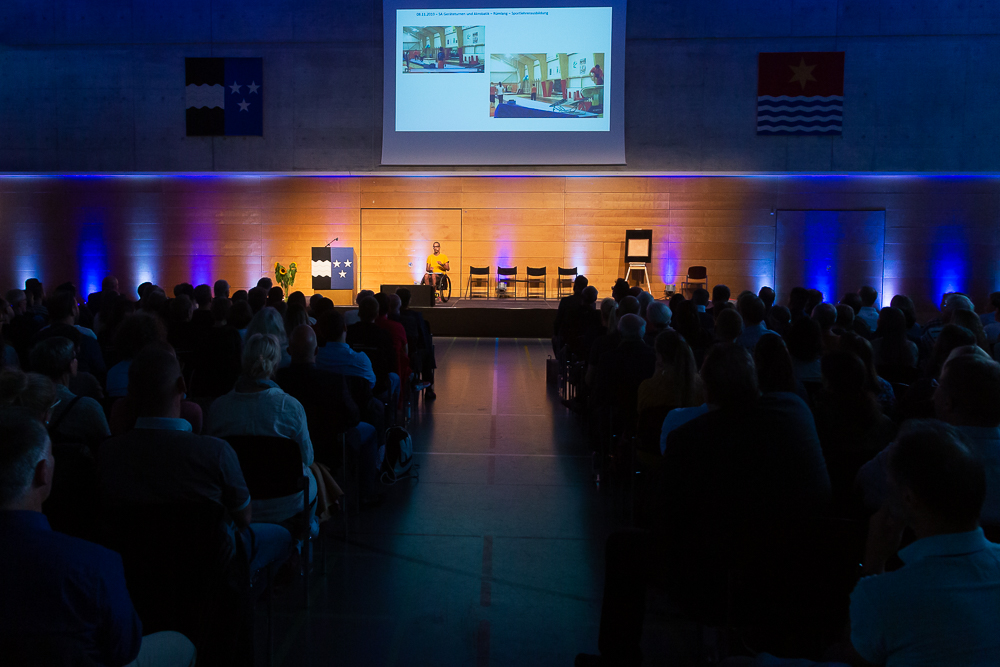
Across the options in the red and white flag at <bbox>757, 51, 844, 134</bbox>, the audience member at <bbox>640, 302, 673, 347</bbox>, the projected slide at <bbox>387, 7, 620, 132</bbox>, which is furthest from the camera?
the red and white flag at <bbox>757, 51, 844, 134</bbox>

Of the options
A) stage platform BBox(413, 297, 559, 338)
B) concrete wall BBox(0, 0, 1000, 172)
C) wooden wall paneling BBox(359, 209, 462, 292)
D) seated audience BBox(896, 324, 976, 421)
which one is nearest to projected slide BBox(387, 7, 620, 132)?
concrete wall BBox(0, 0, 1000, 172)

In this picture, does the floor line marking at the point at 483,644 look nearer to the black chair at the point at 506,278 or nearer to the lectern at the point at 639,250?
the black chair at the point at 506,278

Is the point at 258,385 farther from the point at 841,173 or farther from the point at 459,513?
the point at 841,173

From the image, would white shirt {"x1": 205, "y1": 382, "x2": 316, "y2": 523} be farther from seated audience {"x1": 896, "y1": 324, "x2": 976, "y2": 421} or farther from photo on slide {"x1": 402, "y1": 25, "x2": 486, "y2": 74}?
photo on slide {"x1": 402, "y1": 25, "x2": 486, "y2": 74}

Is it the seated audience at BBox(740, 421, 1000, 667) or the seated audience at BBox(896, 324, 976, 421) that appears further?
the seated audience at BBox(896, 324, 976, 421)

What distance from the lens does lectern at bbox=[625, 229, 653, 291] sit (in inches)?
603

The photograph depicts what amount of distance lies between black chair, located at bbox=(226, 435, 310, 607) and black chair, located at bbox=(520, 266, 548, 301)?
12.5 meters

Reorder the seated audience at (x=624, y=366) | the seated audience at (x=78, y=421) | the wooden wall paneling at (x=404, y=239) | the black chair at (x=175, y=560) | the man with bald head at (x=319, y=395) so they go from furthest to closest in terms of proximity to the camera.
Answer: the wooden wall paneling at (x=404, y=239) < the seated audience at (x=624, y=366) < the man with bald head at (x=319, y=395) < the seated audience at (x=78, y=421) < the black chair at (x=175, y=560)

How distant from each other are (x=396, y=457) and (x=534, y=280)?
11.2 m

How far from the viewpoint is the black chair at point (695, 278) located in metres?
14.7

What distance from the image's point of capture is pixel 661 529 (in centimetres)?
220

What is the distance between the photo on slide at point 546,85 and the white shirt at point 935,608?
45.0ft

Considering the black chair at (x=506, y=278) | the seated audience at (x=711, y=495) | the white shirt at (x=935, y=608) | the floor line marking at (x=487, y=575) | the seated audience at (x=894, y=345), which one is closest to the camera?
the white shirt at (x=935, y=608)

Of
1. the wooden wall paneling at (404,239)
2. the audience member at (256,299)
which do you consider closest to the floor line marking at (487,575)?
the audience member at (256,299)
